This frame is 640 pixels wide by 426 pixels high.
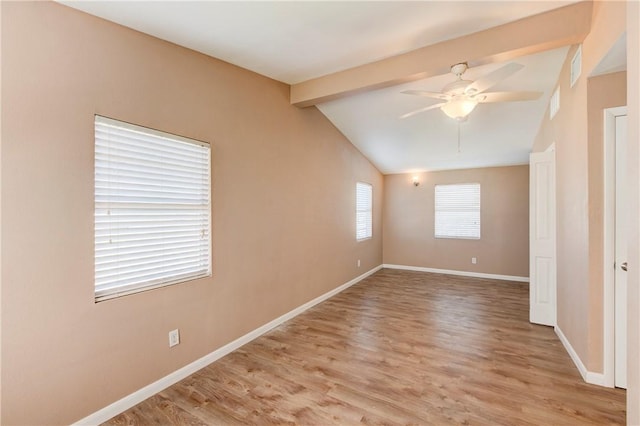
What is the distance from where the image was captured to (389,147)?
534 cm

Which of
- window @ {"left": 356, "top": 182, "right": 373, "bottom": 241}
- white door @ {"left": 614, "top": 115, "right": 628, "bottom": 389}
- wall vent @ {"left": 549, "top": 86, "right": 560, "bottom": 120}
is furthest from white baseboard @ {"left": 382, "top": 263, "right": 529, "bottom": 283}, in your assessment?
white door @ {"left": 614, "top": 115, "right": 628, "bottom": 389}

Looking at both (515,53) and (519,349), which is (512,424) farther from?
(515,53)

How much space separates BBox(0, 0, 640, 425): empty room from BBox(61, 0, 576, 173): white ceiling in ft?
0.07

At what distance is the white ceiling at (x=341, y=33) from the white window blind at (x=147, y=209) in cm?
80

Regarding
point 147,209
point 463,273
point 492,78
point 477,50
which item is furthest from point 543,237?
point 147,209

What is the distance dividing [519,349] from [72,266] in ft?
12.7

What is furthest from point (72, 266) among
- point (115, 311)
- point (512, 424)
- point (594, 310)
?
point (594, 310)

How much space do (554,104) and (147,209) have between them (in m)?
4.23

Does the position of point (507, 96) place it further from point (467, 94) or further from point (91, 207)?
point (91, 207)

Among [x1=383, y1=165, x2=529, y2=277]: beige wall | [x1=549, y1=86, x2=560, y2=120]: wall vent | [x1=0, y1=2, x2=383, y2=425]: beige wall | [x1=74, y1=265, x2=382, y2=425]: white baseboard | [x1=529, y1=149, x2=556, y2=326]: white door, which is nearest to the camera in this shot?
[x1=0, y1=2, x2=383, y2=425]: beige wall

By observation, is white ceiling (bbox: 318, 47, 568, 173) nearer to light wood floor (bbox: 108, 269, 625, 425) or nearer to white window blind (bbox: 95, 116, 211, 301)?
white window blind (bbox: 95, 116, 211, 301)

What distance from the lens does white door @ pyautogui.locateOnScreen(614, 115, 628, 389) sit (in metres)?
2.18

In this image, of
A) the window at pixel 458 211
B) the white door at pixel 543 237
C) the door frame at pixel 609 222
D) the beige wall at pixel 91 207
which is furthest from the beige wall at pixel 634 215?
the window at pixel 458 211

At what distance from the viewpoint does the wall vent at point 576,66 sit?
2359mm
